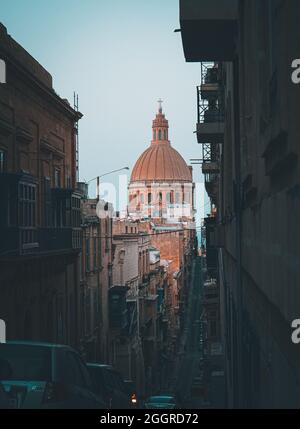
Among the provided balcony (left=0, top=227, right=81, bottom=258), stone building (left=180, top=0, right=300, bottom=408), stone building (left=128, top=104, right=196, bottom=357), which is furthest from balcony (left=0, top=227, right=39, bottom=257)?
stone building (left=128, top=104, right=196, bottom=357)

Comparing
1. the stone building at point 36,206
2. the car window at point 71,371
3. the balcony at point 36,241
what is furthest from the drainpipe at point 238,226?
the stone building at point 36,206

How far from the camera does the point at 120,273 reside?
40.7 metres

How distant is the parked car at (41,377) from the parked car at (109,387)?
88.5 inches

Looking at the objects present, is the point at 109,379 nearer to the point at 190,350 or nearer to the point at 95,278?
the point at 95,278

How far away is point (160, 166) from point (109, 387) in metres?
100.0

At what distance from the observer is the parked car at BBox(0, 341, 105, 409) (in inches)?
273

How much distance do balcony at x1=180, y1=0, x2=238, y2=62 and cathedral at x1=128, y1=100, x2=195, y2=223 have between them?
301ft

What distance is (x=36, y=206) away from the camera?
22.6 metres

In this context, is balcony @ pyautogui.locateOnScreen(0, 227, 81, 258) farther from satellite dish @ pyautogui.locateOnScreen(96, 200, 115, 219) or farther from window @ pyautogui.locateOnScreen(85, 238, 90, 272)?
satellite dish @ pyautogui.locateOnScreen(96, 200, 115, 219)

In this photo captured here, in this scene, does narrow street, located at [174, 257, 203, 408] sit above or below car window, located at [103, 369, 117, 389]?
below

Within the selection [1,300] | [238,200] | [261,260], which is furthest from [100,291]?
[261,260]

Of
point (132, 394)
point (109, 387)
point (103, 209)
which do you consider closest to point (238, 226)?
point (109, 387)
